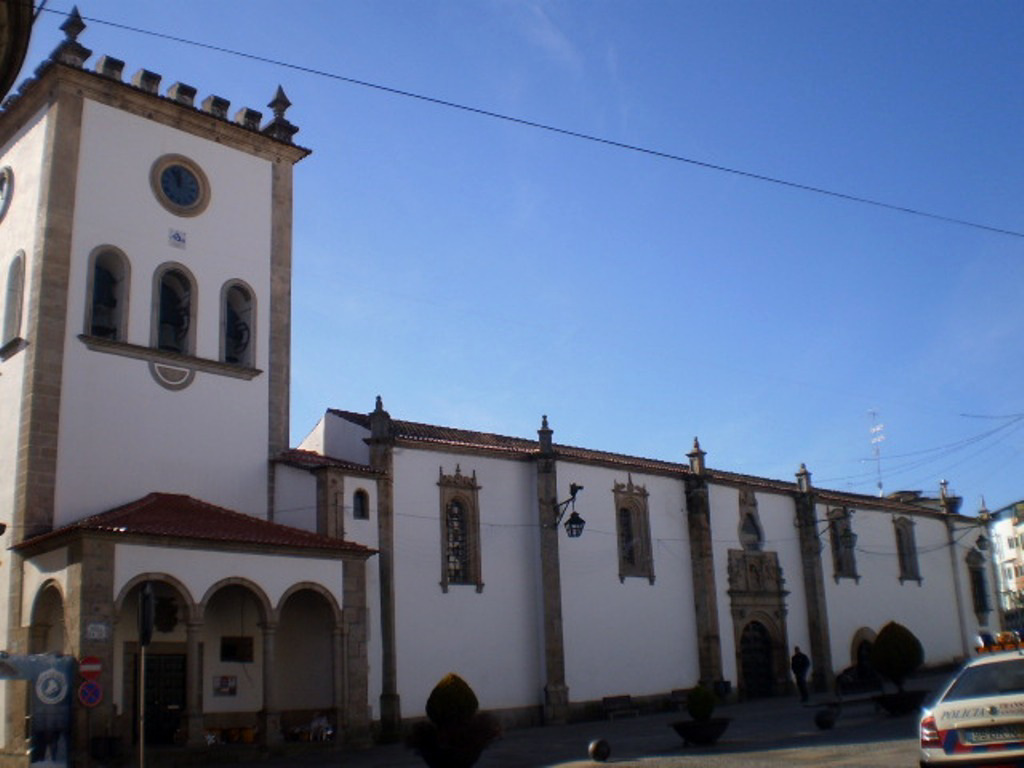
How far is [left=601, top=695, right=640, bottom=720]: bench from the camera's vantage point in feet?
98.9

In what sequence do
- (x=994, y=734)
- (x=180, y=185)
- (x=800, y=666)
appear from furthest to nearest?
(x=800, y=666)
(x=180, y=185)
(x=994, y=734)

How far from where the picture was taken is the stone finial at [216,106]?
2772 centimetres

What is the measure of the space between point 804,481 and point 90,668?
29.4 meters

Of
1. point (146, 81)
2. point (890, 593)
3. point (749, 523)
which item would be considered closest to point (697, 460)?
point (749, 523)

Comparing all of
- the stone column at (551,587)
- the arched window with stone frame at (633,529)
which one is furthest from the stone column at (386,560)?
the arched window with stone frame at (633,529)

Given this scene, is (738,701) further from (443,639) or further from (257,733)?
(257,733)

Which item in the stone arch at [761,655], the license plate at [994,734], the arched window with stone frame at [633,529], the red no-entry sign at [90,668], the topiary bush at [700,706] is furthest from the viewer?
the stone arch at [761,655]

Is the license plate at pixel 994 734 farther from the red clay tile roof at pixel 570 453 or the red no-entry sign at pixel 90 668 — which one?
the red clay tile roof at pixel 570 453

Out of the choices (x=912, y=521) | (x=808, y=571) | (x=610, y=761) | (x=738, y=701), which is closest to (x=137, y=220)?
(x=610, y=761)

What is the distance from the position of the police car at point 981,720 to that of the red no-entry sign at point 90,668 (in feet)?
43.8

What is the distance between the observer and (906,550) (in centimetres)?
4550

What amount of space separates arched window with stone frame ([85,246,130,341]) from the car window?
1948 cm

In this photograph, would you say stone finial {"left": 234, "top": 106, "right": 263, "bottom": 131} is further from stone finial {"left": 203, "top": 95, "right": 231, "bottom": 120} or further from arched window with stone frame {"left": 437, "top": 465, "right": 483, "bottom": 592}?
arched window with stone frame {"left": 437, "top": 465, "right": 483, "bottom": 592}

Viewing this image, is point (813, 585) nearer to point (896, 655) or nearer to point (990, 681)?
point (896, 655)
